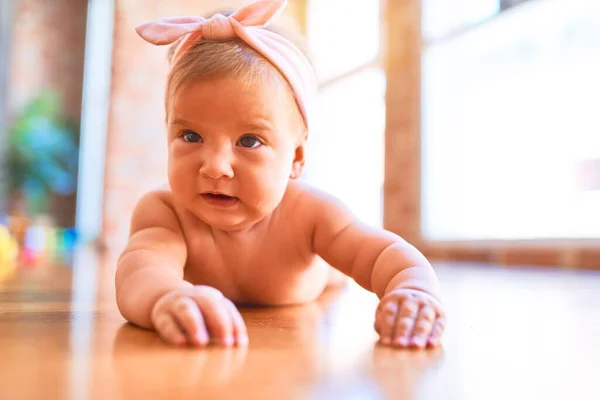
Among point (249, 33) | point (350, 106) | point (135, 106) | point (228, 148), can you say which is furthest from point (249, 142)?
point (135, 106)

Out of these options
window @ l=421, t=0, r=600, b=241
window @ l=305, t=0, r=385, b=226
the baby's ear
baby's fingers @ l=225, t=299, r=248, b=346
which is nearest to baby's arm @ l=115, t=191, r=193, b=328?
baby's fingers @ l=225, t=299, r=248, b=346

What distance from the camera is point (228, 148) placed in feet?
2.96

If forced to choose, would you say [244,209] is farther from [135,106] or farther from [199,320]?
[135,106]

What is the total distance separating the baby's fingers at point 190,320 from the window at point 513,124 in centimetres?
211

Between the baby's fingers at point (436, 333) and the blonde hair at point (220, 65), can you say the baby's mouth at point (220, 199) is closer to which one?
the blonde hair at point (220, 65)

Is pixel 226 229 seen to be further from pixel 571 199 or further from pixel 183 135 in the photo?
pixel 571 199

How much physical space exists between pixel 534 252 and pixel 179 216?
79.4 inches

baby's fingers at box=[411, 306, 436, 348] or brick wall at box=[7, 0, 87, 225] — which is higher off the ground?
brick wall at box=[7, 0, 87, 225]

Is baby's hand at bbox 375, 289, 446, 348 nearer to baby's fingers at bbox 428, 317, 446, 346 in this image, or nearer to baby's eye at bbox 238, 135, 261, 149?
baby's fingers at bbox 428, 317, 446, 346

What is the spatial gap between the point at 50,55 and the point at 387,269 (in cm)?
632

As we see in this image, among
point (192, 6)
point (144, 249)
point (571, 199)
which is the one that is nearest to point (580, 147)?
point (571, 199)

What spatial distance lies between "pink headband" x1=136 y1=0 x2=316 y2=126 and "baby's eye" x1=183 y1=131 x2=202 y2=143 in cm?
14

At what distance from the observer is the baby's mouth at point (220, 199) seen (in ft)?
3.09

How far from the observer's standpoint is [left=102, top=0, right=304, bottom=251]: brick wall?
511cm
